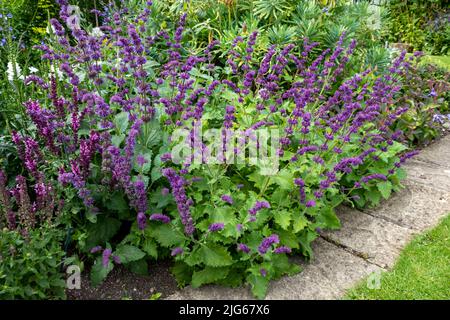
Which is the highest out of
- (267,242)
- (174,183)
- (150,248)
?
(174,183)

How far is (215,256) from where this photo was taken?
8.18ft

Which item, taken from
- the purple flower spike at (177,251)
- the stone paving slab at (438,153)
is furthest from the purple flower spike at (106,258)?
the stone paving slab at (438,153)

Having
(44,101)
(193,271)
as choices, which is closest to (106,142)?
(193,271)

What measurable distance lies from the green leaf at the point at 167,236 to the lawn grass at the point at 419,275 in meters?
0.99

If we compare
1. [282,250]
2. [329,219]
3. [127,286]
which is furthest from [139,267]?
[329,219]

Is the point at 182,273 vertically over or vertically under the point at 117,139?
under

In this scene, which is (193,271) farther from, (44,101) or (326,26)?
(326,26)

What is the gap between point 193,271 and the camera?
2641 millimetres

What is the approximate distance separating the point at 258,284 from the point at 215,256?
275 mm

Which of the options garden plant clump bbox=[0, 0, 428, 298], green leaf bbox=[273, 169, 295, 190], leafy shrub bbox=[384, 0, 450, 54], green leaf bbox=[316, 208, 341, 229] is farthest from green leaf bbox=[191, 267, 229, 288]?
leafy shrub bbox=[384, 0, 450, 54]

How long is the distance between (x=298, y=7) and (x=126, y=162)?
135 inches

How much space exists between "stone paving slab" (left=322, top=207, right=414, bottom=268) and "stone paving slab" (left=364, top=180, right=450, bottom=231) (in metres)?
0.10

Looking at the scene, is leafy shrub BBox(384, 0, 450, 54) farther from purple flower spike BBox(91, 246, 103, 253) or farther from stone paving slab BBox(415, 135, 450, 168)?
purple flower spike BBox(91, 246, 103, 253)

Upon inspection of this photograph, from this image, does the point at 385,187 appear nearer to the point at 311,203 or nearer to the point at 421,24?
the point at 311,203
